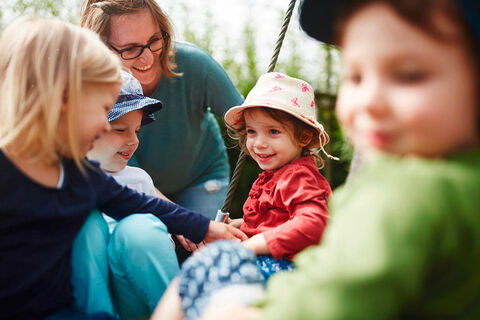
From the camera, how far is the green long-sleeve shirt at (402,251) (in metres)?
0.67

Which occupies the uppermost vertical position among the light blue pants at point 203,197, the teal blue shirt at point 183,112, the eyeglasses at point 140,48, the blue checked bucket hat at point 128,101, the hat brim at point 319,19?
the hat brim at point 319,19

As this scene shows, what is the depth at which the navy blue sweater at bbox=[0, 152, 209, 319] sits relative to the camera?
3.78ft

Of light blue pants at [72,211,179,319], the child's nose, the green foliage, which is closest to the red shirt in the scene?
light blue pants at [72,211,179,319]

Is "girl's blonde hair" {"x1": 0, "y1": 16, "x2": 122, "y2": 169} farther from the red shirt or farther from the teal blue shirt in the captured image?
the teal blue shirt

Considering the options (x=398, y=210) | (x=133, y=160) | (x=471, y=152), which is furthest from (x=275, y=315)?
(x=133, y=160)

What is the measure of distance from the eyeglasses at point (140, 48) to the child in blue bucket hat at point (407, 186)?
4.74ft

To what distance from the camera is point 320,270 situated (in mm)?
737

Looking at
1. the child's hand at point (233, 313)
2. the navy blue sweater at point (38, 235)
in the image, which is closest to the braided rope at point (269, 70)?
the navy blue sweater at point (38, 235)

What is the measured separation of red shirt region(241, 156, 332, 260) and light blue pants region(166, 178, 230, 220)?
2.49 ft

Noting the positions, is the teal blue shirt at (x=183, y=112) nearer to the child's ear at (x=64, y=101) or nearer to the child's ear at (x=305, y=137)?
the child's ear at (x=305, y=137)

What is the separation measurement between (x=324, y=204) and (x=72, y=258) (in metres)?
0.78

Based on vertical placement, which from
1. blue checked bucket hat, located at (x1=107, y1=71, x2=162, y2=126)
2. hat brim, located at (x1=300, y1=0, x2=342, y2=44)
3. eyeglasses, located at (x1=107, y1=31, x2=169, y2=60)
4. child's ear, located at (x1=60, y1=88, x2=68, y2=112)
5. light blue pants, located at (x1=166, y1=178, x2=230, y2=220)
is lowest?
light blue pants, located at (x1=166, y1=178, x2=230, y2=220)

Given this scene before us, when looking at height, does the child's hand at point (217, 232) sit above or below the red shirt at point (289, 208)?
below

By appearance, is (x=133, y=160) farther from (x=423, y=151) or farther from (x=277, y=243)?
(x=423, y=151)
